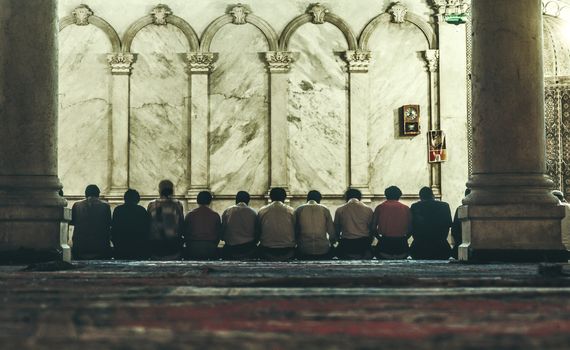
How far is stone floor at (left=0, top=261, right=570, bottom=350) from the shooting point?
2.93 meters

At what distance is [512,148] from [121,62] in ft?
27.7

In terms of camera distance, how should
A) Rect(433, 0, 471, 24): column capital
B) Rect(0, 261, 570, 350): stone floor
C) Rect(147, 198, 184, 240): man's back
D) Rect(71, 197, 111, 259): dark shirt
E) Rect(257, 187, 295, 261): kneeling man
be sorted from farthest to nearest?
Rect(433, 0, 471, 24): column capital, Rect(147, 198, 184, 240): man's back, Rect(71, 197, 111, 259): dark shirt, Rect(257, 187, 295, 261): kneeling man, Rect(0, 261, 570, 350): stone floor

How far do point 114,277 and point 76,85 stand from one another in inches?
389

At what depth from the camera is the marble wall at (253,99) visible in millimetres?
16016

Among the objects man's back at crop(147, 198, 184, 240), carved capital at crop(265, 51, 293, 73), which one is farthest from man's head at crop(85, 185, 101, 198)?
carved capital at crop(265, 51, 293, 73)

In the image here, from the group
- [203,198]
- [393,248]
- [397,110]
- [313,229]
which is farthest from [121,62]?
[393,248]

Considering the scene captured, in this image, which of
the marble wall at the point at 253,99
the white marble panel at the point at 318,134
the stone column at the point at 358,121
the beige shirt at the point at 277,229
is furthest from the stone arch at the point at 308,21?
the beige shirt at the point at 277,229

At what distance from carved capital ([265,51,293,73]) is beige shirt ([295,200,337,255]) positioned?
4623 mm

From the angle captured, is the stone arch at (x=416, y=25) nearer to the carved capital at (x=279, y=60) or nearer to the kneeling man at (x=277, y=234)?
the carved capital at (x=279, y=60)

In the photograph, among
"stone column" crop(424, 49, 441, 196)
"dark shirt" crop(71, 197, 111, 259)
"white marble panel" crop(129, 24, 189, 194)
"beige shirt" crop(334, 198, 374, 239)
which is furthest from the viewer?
"white marble panel" crop(129, 24, 189, 194)

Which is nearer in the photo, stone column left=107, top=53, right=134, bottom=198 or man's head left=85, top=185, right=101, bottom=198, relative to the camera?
man's head left=85, top=185, right=101, bottom=198

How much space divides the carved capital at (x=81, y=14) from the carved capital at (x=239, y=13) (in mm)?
2237

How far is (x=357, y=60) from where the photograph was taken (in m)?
16.1

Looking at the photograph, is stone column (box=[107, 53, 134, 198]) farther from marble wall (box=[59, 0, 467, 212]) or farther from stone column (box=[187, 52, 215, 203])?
stone column (box=[187, 52, 215, 203])
